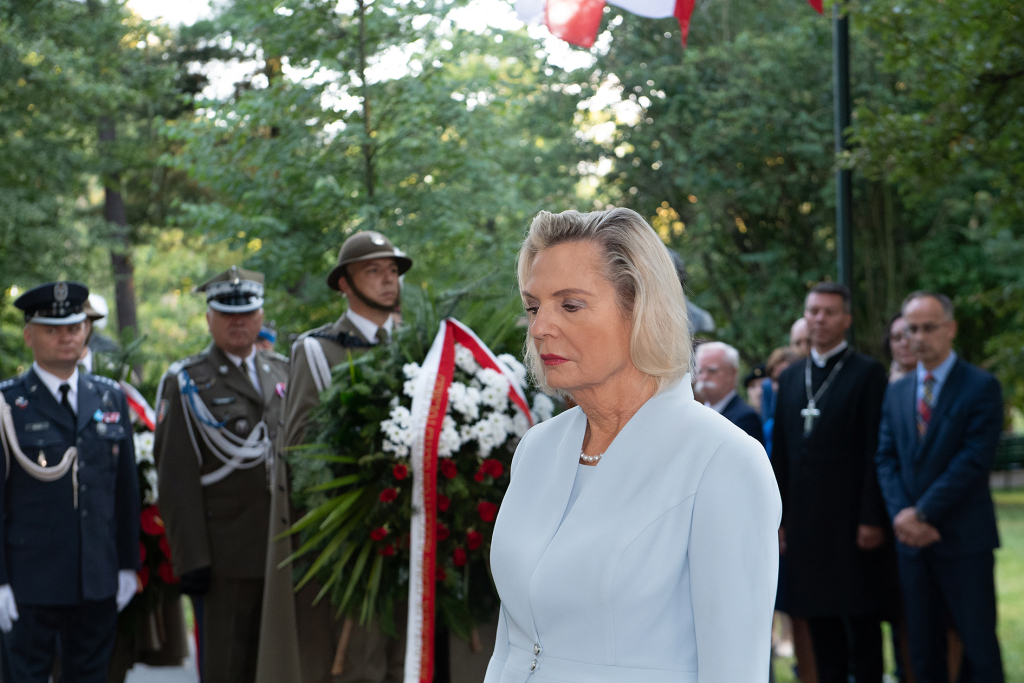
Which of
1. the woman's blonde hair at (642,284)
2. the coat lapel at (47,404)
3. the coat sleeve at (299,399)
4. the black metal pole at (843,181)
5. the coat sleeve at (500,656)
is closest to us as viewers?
the woman's blonde hair at (642,284)

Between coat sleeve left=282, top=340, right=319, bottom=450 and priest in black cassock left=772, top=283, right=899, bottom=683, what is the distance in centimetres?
276

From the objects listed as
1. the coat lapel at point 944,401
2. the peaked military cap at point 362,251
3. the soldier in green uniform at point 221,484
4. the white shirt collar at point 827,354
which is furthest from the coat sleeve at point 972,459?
the soldier in green uniform at point 221,484

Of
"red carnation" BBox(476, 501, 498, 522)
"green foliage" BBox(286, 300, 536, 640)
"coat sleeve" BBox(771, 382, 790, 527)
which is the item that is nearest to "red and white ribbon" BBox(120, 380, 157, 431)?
"green foliage" BBox(286, 300, 536, 640)

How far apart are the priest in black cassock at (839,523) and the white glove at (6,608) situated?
4.02m

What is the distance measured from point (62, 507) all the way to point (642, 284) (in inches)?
156

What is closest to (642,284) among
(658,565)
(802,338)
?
(658,565)

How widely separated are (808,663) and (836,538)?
3.32 feet

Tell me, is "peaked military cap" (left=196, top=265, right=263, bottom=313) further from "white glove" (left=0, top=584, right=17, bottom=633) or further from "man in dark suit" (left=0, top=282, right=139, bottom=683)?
"white glove" (left=0, top=584, right=17, bottom=633)

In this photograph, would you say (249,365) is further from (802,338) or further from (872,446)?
(802,338)

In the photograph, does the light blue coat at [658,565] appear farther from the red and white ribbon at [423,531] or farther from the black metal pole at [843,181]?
the black metal pole at [843,181]

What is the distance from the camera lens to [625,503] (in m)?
1.95

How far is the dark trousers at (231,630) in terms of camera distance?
209 inches

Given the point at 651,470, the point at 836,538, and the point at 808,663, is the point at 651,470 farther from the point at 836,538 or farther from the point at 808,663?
the point at 808,663

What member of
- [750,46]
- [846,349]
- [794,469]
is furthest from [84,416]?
[750,46]
